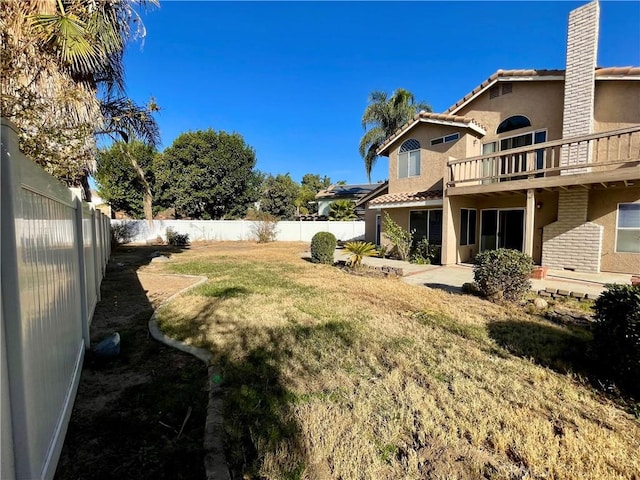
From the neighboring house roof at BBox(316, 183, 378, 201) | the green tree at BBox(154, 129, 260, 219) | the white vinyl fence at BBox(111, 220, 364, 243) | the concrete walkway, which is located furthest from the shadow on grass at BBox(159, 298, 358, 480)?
the neighboring house roof at BBox(316, 183, 378, 201)

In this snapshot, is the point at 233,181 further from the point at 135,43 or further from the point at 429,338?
the point at 429,338

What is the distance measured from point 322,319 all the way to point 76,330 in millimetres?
3768

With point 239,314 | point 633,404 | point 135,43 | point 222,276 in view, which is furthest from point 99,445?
point 135,43

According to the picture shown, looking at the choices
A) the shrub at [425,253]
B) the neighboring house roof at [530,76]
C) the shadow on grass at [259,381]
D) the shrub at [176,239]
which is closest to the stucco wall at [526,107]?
the neighboring house roof at [530,76]

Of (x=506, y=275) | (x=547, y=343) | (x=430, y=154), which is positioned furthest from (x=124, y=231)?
(x=547, y=343)

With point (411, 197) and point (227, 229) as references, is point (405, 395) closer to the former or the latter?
point (411, 197)

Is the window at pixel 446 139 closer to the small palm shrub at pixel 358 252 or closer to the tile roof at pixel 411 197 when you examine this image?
the tile roof at pixel 411 197

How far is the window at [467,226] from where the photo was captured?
13703 mm

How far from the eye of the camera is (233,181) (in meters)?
30.0

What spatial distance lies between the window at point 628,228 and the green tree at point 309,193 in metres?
35.9

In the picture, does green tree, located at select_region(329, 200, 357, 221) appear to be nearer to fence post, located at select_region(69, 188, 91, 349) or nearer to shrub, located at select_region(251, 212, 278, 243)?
shrub, located at select_region(251, 212, 278, 243)

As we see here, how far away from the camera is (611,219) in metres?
10.5

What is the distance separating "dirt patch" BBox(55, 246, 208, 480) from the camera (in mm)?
2496

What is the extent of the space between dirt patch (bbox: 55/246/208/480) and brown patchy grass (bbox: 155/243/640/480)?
365 mm
